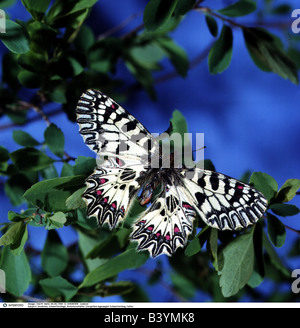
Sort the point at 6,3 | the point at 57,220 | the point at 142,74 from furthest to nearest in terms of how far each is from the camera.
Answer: the point at 142,74 < the point at 6,3 < the point at 57,220

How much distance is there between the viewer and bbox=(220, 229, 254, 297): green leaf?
2.15ft

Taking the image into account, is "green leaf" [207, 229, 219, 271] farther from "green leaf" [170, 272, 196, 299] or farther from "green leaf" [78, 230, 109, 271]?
"green leaf" [170, 272, 196, 299]

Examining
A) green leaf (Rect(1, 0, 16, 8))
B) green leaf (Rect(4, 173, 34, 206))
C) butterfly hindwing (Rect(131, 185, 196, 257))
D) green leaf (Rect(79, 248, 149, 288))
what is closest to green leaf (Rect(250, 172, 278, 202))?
butterfly hindwing (Rect(131, 185, 196, 257))

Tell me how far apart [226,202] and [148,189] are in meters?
0.13

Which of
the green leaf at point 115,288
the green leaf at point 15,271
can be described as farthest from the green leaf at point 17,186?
the green leaf at point 115,288

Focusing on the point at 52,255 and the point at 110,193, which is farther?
the point at 52,255

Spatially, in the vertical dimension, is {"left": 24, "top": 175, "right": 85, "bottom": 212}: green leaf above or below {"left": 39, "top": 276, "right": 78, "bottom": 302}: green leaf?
above

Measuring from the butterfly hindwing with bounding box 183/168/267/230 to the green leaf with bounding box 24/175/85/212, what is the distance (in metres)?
0.20

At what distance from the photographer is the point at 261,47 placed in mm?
813

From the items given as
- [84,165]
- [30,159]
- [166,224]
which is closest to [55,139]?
[30,159]

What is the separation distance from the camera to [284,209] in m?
0.65

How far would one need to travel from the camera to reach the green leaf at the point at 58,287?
78cm

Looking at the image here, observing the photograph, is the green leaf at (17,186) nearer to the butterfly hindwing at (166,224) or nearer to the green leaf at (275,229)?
the butterfly hindwing at (166,224)

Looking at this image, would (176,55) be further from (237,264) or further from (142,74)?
(237,264)
